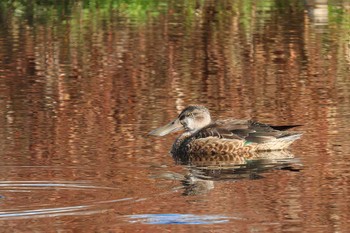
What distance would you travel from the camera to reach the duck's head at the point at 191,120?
14078 mm

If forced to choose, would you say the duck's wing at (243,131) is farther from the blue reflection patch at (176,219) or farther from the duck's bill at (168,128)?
the blue reflection patch at (176,219)

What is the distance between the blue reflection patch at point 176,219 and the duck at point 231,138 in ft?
11.0

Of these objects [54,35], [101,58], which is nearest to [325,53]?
[101,58]

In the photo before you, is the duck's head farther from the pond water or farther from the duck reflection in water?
the pond water

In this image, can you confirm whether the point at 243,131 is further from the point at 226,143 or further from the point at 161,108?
the point at 161,108

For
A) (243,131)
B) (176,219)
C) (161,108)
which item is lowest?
(161,108)

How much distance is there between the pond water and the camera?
10.2 m

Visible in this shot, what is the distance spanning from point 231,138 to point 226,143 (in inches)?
4.1

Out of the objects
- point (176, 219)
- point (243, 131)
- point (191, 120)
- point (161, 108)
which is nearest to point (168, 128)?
point (191, 120)

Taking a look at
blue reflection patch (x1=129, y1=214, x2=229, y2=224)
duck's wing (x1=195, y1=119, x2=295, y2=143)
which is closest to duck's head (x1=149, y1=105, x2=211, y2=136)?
duck's wing (x1=195, y1=119, x2=295, y2=143)

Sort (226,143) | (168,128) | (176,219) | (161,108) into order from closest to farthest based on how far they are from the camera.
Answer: (176,219) < (226,143) < (168,128) < (161,108)

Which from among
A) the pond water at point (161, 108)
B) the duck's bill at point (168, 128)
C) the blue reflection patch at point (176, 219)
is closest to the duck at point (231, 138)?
the duck's bill at point (168, 128)

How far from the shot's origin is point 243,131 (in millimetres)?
13578

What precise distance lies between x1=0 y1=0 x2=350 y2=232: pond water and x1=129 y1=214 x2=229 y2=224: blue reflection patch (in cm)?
2
